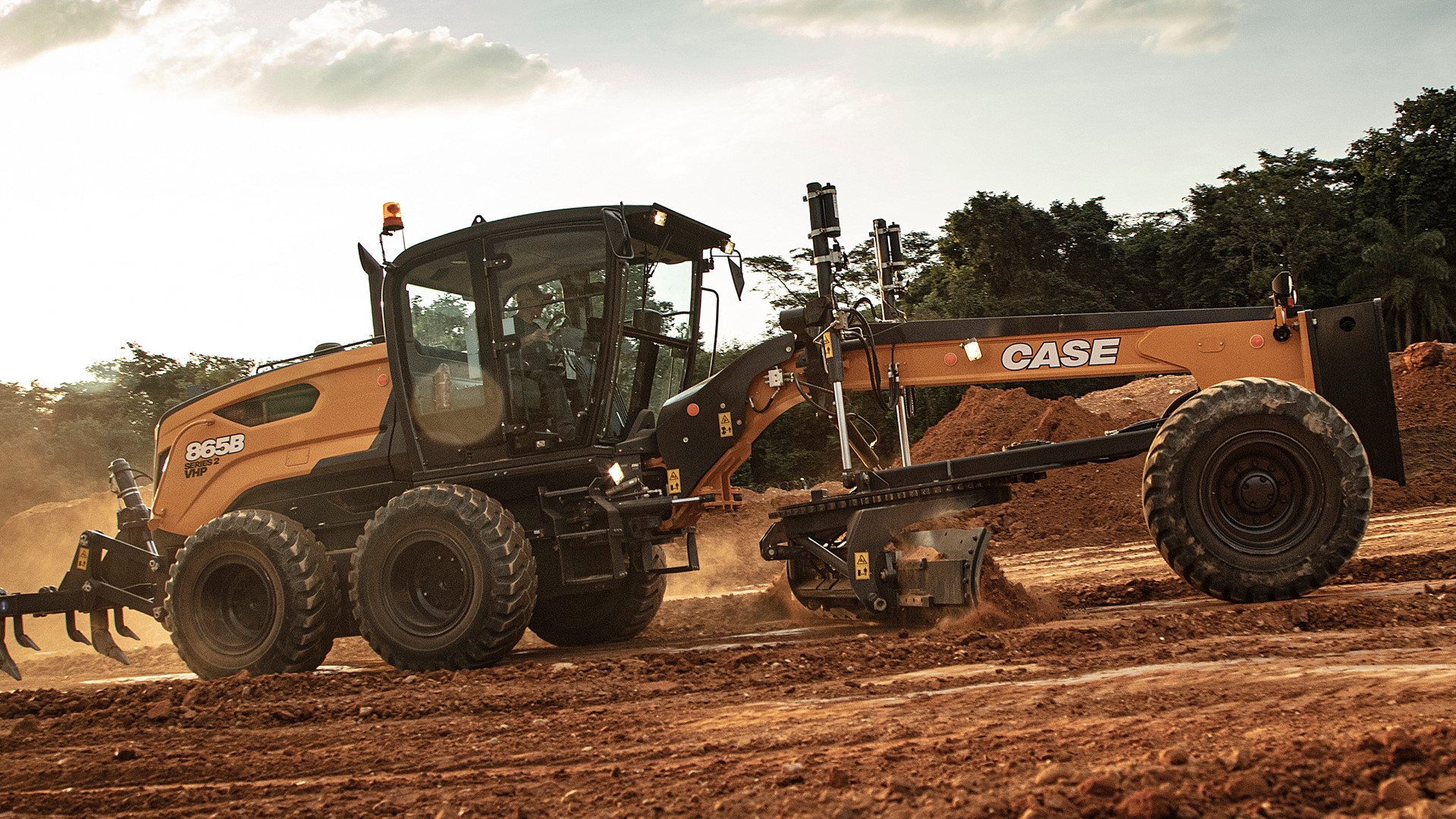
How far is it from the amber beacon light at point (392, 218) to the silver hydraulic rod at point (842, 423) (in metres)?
3.39

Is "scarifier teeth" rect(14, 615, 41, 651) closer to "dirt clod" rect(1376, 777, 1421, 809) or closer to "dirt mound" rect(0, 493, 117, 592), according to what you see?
"dirt clod" rect(1376, 777, 1421, 809)

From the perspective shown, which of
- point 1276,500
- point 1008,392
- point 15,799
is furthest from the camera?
point 1008,392

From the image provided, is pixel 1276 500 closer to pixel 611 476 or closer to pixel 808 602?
pixel 808 602

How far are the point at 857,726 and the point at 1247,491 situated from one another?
11.5 feet

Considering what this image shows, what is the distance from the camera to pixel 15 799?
16.0 feet

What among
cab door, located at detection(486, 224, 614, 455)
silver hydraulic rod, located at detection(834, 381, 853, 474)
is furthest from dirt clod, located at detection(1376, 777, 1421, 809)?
cab door, located at detection(486, 224, 614, 455)

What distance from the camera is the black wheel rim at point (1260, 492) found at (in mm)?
6902

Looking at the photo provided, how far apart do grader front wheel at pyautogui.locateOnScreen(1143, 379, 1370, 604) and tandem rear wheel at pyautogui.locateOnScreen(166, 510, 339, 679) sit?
548cm

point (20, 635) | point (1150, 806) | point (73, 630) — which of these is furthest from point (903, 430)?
point (20, 635)

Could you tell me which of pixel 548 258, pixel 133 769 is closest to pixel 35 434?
pixel 548 258

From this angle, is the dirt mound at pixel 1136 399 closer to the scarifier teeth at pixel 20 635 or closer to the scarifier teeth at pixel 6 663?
the scarifier teeth at pixel 20 635

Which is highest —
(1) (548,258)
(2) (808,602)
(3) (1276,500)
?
(1) (548,258)

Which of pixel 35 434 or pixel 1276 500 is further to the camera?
pixel 35 434

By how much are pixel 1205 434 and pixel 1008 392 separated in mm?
16564
